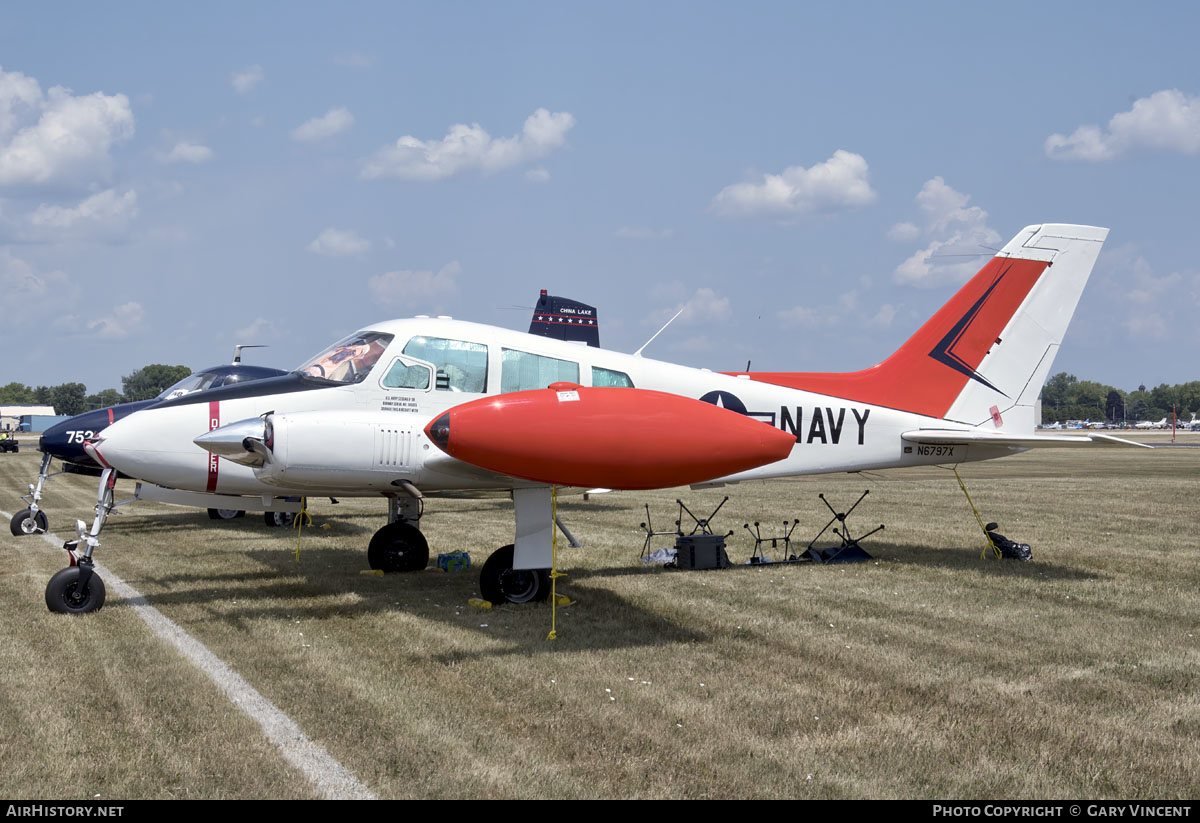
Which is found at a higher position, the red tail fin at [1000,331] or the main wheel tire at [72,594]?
the red tail fin at [1000,331]

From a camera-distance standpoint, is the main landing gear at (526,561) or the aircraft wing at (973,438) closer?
the main landing gear at (526,561)

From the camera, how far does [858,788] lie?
4.37m

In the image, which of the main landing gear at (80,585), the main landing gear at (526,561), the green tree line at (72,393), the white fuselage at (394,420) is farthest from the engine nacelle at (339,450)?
the green tree line at (72,393)

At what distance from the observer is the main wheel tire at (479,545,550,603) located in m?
8.73

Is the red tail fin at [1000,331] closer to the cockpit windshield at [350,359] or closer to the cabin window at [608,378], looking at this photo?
the cabin window at [608,378]

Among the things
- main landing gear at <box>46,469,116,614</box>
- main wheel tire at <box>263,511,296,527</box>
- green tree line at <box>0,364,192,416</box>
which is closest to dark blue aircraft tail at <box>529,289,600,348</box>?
main wheel tire at <box>263,511,296,527</box>

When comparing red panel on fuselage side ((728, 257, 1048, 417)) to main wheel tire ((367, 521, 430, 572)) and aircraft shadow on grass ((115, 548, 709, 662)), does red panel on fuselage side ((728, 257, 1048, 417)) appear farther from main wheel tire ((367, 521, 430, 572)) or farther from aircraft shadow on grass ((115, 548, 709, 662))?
main wheel tire ((367, 521, 430, 572))

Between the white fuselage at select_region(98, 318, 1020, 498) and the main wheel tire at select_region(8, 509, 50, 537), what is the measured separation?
7.39 m

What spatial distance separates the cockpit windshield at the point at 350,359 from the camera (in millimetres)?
8727

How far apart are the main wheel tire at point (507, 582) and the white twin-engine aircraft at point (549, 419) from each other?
0.06 ft

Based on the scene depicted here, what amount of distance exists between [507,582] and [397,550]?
8.26ft

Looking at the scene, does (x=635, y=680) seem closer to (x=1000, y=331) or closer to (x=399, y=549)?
(x=399, y=549)

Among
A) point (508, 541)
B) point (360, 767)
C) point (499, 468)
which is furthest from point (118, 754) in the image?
point (508, 541)
